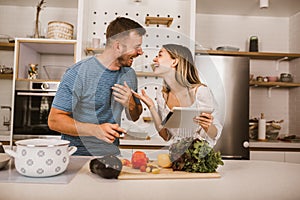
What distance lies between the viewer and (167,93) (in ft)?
3.90

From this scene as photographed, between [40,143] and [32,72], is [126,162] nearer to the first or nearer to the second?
[40,143]

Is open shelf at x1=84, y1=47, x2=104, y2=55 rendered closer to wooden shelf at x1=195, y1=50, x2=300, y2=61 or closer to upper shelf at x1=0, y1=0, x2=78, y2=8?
upper shelf at x1=0, y1=0, x2=78, y2=8

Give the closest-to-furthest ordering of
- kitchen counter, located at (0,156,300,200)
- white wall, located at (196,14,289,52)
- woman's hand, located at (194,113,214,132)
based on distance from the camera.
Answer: kitchen counter, located at (0,156,300,200)
woman's hand, located at (194,113,214,132)
white wall, located at (196,14,289,52)

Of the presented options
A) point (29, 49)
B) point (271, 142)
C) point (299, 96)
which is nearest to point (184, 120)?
point (271, 142)

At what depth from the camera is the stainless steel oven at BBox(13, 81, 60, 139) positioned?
101 inches

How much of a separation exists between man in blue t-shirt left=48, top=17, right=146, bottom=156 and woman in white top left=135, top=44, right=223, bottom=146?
0.27 feet

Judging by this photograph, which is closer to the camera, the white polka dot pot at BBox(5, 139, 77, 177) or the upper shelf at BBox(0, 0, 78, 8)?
the white polka dot pot at BBox(5, 139, 77, 177)

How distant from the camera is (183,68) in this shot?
3.62 feet

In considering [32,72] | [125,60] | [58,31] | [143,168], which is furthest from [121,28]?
[32,72]

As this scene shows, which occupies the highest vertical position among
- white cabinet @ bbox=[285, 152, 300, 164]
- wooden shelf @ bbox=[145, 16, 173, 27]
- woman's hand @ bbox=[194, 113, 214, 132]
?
wooden shelf @ bbox=[145, 16, 173, 27]

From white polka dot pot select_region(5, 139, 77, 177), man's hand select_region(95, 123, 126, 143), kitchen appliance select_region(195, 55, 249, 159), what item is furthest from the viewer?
kitchen appliance select_region(195, 55, 249, 159)

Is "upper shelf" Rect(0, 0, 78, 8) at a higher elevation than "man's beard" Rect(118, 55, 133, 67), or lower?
higher

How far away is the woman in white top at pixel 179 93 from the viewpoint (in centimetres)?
108

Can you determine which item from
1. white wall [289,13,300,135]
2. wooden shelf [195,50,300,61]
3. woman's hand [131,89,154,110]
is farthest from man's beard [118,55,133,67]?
white wall [289,13,300,135]
